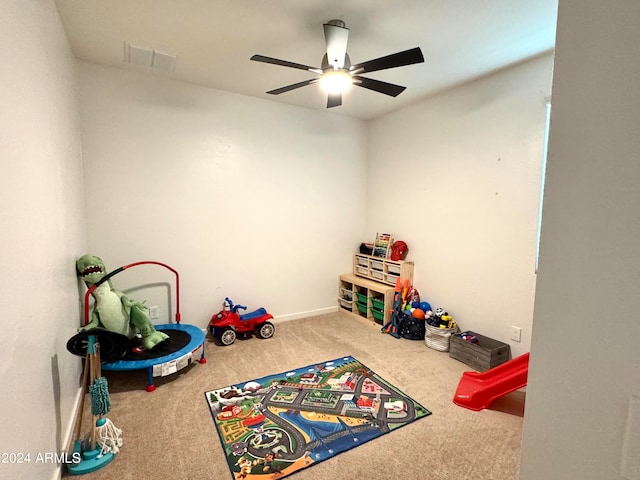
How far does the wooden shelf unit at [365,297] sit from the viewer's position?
3471 millimetres

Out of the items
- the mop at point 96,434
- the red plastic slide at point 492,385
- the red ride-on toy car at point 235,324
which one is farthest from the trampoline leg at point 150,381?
the red plastic slide at point 492,385

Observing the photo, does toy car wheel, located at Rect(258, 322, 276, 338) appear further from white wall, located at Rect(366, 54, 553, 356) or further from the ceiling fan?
the ceiling fan

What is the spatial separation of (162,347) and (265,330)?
1023mm

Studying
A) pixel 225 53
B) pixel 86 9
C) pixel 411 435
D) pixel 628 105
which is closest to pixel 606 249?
pixel 628 105

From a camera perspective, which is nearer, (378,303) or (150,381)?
(150,381)

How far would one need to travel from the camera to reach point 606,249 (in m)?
0.65

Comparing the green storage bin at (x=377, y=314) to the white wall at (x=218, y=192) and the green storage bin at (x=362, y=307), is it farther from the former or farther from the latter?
the white wall at (x=218, y=192)

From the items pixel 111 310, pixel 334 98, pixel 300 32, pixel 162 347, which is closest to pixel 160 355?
pixel 162 347

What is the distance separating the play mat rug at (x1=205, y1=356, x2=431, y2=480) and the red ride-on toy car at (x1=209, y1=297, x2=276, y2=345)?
0.76m

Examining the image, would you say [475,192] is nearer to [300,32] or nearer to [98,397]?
[300,32]

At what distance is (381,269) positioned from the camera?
12.2ft

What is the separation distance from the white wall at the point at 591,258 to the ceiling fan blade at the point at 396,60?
112 centimetres

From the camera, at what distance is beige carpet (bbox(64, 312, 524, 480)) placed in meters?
1.59

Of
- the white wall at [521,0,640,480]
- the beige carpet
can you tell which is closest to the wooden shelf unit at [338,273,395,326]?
the beige carpet
